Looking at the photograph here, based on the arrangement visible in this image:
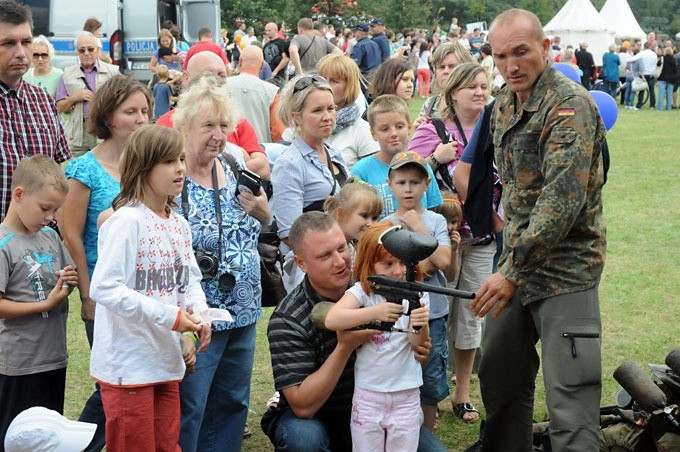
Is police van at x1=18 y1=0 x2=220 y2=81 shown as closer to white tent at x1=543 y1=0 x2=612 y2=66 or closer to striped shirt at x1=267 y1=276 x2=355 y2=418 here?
striped shirt at x1=267 y1=276 x2=355 y2=418

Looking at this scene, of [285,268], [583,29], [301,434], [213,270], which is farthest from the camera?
[583,29]

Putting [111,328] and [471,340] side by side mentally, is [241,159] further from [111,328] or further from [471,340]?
[471,340]

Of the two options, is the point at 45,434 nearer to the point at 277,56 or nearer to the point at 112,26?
the point at 112,26

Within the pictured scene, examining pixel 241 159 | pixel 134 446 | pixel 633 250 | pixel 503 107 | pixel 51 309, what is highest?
pixel 503 107

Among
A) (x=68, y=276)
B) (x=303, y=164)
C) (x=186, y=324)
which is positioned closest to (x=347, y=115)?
(x=303, y=164)

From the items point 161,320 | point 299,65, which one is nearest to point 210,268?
point 161,320

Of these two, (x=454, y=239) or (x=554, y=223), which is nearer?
(x=554, y=223)

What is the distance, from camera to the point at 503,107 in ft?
13.3

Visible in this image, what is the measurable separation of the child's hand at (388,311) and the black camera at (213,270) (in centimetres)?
85

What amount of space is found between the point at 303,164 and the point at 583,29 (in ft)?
121

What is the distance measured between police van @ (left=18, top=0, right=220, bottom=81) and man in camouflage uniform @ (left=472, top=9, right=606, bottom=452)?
13.7 meters

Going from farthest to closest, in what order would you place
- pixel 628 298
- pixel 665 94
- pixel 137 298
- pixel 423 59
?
pixel 423 59
pixel 665 94
pixel 628 298
pixel 137 298

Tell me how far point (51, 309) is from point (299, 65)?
10.9 meters

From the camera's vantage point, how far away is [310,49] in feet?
49.9
